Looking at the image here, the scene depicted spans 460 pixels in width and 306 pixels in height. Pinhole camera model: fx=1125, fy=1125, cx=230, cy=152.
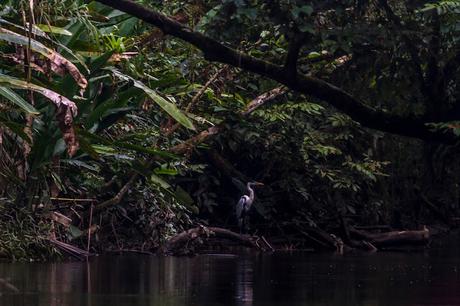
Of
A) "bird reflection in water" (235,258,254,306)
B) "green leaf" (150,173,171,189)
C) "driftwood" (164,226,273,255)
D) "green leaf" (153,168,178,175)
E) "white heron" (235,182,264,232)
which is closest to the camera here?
"bird reflection in water" (235,258,254,306)

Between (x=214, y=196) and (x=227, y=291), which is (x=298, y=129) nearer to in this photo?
(x=214, y=196)

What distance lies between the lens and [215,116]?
16938mm

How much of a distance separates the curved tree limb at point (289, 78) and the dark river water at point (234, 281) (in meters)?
1.54

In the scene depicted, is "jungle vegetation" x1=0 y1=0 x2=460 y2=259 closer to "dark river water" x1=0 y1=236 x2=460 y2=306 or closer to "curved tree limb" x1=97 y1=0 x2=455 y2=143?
"curved tree limb" x1=97 y1=0 x2=455 y2=143

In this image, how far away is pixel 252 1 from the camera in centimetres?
971

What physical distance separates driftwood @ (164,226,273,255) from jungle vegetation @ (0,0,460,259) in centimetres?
28

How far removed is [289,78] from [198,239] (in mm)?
6127

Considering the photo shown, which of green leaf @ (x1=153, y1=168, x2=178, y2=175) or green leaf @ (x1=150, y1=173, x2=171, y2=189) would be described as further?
green leaf @ (x1=153, y1=168, x2=178, y2=175)

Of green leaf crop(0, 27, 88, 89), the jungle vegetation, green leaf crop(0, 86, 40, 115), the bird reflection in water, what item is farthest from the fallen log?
green leaf crop(0, 86, 40, 115)

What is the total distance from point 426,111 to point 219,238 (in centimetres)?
674

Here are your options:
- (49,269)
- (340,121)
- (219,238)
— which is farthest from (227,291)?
(340,121)

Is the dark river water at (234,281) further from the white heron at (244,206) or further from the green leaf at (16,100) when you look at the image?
the white heron at (244,206)

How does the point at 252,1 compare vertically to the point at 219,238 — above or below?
above

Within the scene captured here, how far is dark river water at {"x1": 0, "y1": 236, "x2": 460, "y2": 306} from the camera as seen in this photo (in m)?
8.80
